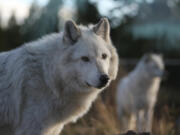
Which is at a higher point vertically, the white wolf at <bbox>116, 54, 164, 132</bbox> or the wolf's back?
the wolf's back

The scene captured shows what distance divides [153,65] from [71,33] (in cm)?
553

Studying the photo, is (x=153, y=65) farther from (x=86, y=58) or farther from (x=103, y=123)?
(x=86, y=58)

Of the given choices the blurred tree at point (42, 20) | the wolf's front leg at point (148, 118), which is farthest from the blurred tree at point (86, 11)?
the wolf's front leg at point (148, 118)

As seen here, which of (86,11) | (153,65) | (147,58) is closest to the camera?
(153,65)

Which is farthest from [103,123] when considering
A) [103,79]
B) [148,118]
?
[103,79]

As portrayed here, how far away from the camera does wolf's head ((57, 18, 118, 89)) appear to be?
4.07m

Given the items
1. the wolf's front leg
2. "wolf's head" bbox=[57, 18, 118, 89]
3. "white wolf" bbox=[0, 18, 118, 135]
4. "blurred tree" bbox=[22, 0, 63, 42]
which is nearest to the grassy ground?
the wolf's front leg

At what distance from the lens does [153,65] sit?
955 cm

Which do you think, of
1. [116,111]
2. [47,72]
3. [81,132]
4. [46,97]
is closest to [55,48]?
[47,72]

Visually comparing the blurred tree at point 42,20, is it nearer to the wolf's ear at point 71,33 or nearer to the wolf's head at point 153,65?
the wolf's head at point 153,65

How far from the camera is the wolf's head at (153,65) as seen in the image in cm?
941

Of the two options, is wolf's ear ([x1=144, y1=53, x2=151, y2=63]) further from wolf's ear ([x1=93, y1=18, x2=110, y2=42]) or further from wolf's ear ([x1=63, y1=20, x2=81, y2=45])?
wolf's ear ([x1=63, y1=20, x2=81, y2=45])

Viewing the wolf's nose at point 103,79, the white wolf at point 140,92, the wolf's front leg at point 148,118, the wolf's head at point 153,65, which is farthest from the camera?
the wolf's head at point 153,65

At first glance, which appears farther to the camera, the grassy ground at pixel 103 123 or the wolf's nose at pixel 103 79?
the grassy ground at pixel 103 123
